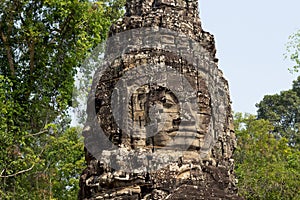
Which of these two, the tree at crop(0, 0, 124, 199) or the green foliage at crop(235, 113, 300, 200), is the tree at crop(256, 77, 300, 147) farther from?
the tree at crop(0, 0, 124, 199)

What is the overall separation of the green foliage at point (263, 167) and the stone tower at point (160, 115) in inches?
233

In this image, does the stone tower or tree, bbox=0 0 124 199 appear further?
tree, bbox=0 0 124 199

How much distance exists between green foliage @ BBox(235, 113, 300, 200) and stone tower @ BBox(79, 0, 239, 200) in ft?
19.4

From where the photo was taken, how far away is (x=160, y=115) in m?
6.35

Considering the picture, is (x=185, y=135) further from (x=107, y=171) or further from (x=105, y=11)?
(x=105, y=11)

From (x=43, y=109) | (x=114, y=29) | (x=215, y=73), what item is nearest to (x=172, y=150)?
(x=215, y=73)

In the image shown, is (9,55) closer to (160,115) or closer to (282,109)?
(160,115)

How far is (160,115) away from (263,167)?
763 centimetres

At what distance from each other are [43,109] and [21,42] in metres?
1.33

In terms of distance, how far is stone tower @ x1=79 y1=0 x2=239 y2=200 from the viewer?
20.2 feet

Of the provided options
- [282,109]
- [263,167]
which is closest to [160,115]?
A: [263,167]

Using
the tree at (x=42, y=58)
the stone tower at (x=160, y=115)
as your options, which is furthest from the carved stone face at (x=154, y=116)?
the tree at (x=42, y=58)

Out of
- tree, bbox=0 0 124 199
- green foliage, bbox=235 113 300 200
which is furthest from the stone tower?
green foliage, bbox=235 113 300 200

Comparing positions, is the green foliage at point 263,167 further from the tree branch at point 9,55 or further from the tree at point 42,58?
the tree branch at point 9,55
